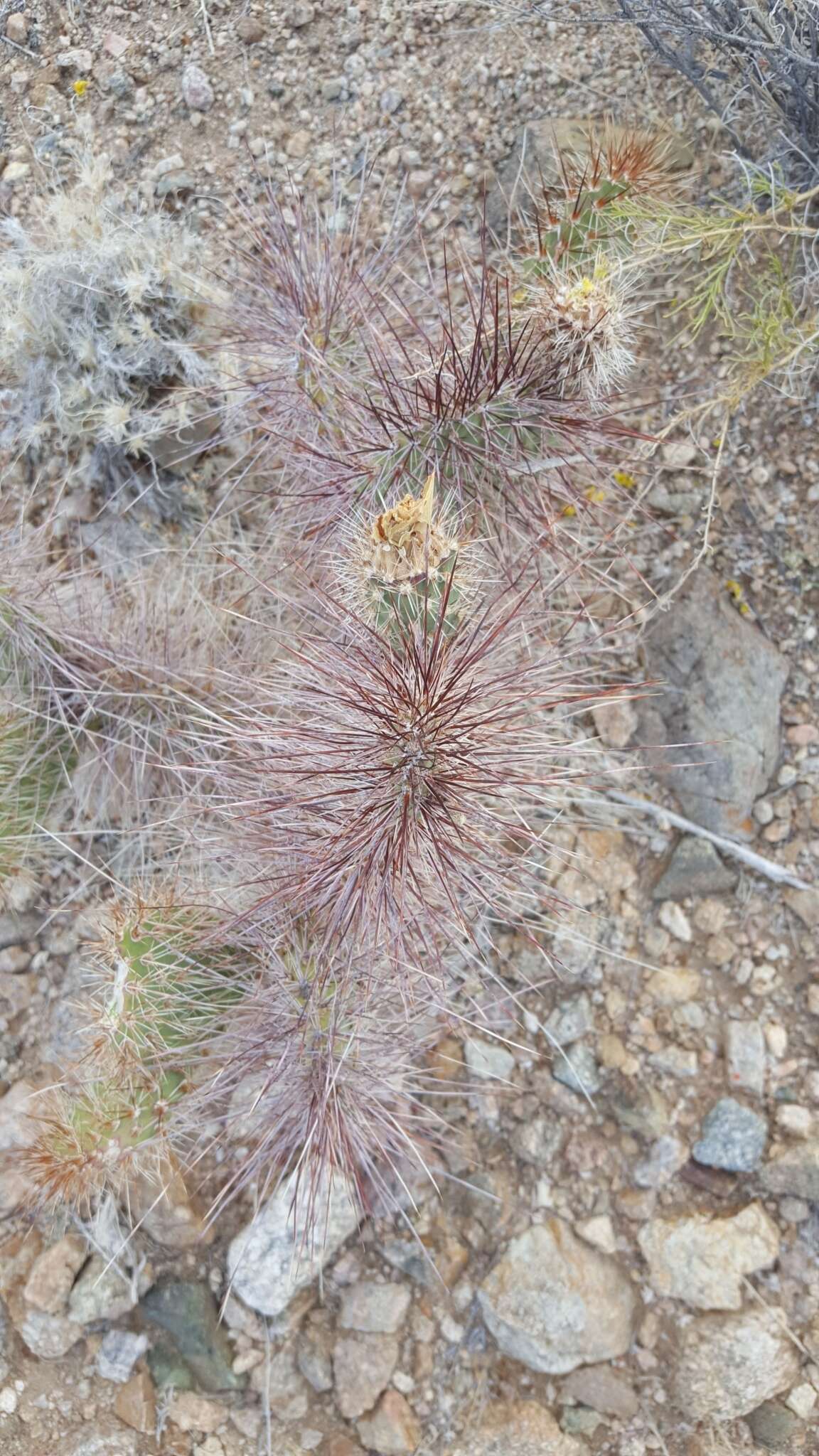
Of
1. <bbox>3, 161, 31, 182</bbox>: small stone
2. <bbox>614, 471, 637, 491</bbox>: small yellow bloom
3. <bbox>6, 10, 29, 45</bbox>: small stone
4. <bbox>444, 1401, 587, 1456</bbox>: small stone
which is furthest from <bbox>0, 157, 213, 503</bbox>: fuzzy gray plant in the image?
<bbox>444, 1401, 587, 1456</bbox>: small stone

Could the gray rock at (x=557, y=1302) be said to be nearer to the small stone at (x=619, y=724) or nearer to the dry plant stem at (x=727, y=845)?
the dry plant stem at (x=727, y=845)

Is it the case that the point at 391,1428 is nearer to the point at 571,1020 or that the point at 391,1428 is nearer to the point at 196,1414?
the point at 196,1414

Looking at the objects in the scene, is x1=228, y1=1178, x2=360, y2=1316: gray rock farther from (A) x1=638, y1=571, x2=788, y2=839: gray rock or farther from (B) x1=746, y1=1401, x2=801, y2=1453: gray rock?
(A) x1=638, y1=571, x2=788, y2=839: gray rock

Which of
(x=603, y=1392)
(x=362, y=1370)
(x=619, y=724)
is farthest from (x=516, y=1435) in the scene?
(x=619, y=724)

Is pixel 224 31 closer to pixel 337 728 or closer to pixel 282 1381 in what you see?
pixel 337 728

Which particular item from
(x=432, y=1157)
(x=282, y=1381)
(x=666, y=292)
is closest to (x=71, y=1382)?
(x=282, y=1381)

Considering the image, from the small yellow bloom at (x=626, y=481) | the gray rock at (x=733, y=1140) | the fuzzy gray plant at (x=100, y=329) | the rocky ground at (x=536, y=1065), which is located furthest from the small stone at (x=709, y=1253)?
the fuzzy gray plant at (x=100, y=329)
